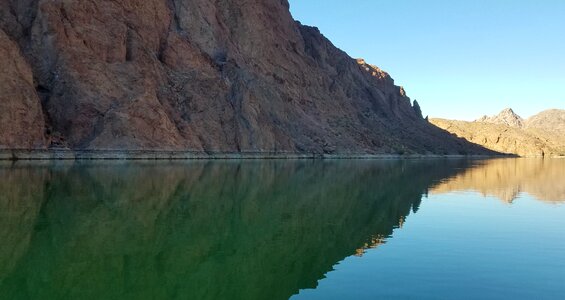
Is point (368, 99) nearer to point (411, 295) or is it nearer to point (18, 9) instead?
point (18, 9)

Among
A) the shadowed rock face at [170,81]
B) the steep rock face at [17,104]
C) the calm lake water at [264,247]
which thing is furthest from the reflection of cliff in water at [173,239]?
the shadowed rock face at [170,81]

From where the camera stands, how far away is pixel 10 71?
186 ft

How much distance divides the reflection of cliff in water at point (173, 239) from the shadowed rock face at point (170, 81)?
3578 centimetres

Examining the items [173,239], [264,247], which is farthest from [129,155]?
[264,247]

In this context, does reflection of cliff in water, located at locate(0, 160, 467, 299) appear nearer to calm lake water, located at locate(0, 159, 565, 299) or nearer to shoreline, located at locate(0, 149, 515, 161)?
calm lake water, located at locate(0, 159, 565, 299)

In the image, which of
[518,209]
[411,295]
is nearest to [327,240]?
[411,295]

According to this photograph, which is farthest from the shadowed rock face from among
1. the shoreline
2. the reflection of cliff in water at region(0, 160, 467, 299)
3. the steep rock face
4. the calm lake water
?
the calm lake water

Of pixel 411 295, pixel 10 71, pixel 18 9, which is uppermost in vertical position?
pixel 18 9

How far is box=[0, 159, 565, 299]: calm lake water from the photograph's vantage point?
420 inches

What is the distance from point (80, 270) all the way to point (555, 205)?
2612 cm

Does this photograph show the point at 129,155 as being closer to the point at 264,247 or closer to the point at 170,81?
the point at 170,81

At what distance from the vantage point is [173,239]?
1515cm

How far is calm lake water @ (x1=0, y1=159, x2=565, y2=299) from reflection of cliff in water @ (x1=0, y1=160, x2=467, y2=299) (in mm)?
44

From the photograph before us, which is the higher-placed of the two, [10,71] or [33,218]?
[10,71]
